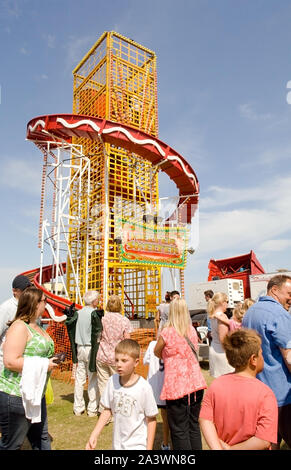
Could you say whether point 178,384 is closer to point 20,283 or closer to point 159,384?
point 159,384

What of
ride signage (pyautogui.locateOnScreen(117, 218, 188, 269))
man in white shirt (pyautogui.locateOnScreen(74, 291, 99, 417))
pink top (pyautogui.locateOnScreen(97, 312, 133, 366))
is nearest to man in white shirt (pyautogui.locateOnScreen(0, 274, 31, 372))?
pink top (pyautogui.locateOnScreen(97, 312, 133, 366))

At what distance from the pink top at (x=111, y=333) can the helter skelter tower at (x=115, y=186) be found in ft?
25.1

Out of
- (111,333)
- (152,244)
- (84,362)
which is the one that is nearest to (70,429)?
(84,362)

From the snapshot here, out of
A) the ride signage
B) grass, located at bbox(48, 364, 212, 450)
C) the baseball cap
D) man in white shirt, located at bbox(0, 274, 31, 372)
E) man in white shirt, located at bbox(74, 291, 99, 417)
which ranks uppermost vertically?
the ride signage

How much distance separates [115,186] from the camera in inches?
665

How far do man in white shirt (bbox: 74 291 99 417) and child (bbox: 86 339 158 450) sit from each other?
9.88ft

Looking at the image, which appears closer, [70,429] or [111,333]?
[70,429]

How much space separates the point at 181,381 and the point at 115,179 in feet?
46.0

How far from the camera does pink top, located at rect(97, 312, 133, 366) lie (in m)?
5.06

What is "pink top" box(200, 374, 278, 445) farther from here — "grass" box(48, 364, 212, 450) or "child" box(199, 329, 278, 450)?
"grass" box(48, 364, 212, 450)

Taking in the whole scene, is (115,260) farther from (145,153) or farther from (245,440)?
(245,440)

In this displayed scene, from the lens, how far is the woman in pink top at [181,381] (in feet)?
10.5
